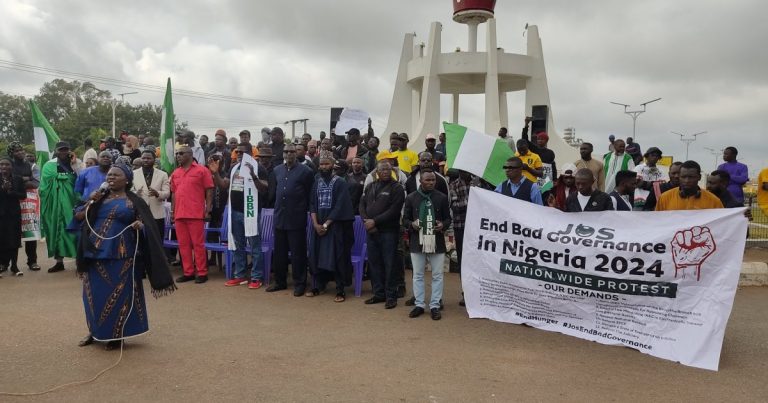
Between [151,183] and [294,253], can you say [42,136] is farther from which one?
[294,253]

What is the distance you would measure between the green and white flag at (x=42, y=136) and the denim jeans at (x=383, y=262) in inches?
279

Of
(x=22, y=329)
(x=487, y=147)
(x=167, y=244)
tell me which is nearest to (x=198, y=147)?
(x=167, y=244)

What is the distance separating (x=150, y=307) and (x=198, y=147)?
16.5 ft

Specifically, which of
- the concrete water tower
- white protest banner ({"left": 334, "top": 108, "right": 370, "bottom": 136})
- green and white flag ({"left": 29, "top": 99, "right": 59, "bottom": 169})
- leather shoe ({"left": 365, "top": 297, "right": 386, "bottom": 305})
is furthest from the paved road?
the concrete water tower

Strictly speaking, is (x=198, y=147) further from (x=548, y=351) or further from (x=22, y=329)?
(x=548, y=351)

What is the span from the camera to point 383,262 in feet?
23.6

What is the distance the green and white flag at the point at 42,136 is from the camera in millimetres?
10305

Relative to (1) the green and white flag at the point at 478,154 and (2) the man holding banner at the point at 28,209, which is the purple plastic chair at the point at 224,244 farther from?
(1) the green and white flag at the point at 478,154

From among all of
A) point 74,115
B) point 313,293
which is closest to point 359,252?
point 313,293

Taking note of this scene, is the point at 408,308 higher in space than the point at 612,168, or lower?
lower

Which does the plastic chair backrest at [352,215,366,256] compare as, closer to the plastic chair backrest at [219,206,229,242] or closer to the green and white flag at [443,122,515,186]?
the green and white flag at [443,122,515,186]

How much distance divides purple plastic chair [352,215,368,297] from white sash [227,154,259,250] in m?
1.48

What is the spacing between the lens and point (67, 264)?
9.70m

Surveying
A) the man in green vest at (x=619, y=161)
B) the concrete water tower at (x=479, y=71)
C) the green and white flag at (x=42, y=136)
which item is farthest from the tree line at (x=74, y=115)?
the man in green vest at (x=619, y=161)
